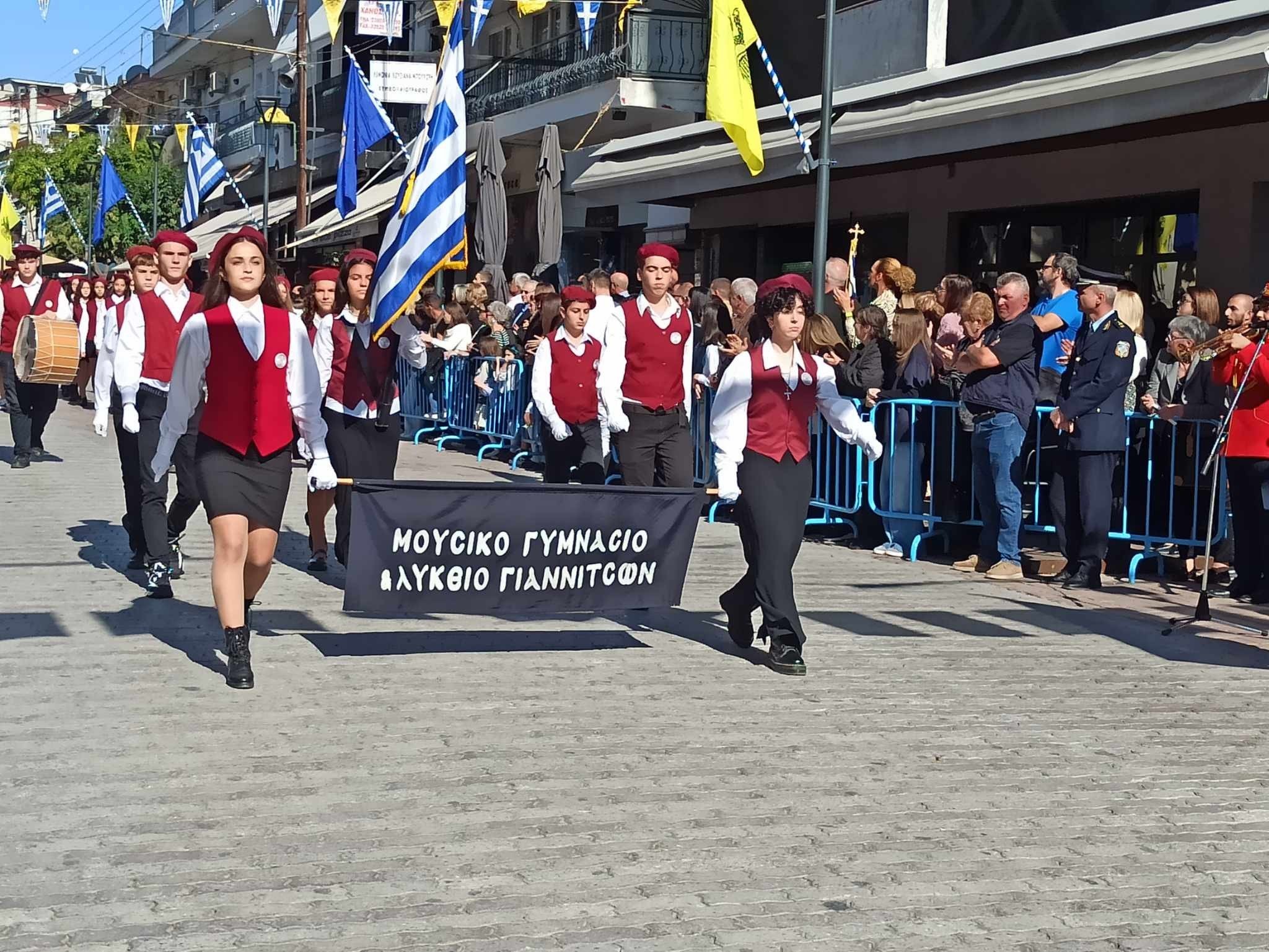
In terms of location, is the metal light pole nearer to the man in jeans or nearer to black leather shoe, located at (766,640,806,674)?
the man in jeans

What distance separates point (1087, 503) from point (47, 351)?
31.6ft

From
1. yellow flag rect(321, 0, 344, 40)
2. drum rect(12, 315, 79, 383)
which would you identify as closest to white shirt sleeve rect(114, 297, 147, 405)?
drum rect(12, 315, 79, 383)

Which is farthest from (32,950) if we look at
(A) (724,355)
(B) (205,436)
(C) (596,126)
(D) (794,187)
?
(C) (596,126)

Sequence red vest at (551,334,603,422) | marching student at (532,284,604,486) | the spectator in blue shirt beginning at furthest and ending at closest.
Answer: the spectator in blue shirt, red vest at (551,334,603,422), marching student at (532,284,604,486)

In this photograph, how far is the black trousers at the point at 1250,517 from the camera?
958 cm

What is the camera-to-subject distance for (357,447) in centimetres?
941

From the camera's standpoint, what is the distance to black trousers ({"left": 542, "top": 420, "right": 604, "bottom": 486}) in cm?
1092

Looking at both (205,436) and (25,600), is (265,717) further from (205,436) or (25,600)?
(25,600)

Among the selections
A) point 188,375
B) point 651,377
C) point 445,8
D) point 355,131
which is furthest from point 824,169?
point 355,131

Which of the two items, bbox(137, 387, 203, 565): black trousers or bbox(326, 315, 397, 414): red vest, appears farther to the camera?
bbox(137, 387, 203, 565): black trousers

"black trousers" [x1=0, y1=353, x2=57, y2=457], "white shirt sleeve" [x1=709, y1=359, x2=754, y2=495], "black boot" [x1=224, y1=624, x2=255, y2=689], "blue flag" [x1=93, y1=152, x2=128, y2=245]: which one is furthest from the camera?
"blue flag" [x1=93, y1=152, x2=128, y2=245]

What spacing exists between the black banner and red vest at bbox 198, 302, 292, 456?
19.3 inches

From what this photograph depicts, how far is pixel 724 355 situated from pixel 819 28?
9.44 meters

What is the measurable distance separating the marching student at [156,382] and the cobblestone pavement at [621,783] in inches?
15.6
